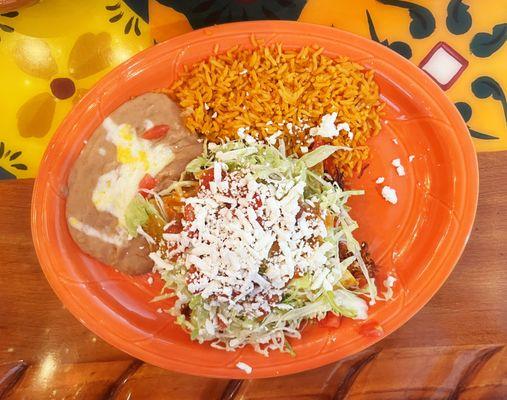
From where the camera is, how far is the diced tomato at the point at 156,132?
7.19 feet

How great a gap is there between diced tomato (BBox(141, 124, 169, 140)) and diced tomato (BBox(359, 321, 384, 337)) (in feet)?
3.69

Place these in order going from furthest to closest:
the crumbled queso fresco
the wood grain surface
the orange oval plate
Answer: the wood grain surface → the orange oval plate → the crumbled queso fresco

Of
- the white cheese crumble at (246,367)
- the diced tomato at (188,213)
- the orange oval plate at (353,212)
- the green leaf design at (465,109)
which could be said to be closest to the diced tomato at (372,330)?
the orange oval plate at (353,212)

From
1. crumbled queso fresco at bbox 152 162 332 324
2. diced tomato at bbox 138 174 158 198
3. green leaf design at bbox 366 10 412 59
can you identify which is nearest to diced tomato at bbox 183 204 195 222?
crumbled queso fresco at bbox 152 162 332 324

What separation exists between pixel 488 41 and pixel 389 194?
0.79m

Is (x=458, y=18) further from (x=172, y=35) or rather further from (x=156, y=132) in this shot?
(x=156, y=132)

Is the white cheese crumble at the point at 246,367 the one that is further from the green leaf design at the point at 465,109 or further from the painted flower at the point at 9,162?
the green leaf design at the point at 465,109

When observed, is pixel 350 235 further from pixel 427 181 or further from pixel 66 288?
pixel 66 288

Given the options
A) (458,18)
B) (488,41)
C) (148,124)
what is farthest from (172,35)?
(488,41)

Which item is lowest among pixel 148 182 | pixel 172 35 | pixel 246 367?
pixel 246 367

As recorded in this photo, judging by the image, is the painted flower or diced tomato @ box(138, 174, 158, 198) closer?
diced tomato @ box(138, 174, 158, 198)

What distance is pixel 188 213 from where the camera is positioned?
195 cm

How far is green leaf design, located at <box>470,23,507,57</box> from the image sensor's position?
2.30 metres

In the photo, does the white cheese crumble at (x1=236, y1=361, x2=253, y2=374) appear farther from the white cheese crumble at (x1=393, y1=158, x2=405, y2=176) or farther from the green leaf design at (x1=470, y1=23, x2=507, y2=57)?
the green leaf design at (x1=470, y1=23, x2=507, y2=57)
